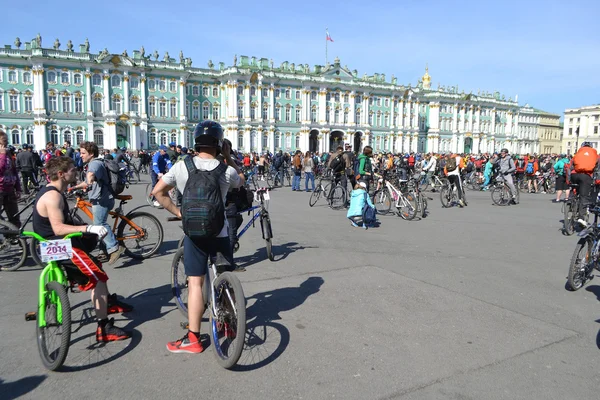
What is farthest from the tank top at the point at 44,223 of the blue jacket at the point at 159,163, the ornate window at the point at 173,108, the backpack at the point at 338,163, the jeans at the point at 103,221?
the ornate window at the point at 173,108

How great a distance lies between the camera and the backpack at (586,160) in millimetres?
8750

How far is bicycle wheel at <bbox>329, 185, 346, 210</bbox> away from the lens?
13016 millimetres

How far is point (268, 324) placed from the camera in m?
4.31

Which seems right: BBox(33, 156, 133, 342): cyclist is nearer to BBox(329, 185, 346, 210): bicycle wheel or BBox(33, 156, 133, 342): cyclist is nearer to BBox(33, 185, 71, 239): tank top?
BBox(33, 185, 71, 239): tank top

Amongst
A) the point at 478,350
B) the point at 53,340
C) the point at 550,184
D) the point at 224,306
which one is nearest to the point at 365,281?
the point at 478,350

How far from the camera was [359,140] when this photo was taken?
72562mm

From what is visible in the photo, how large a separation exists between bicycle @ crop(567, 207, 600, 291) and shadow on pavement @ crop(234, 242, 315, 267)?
3.95 m

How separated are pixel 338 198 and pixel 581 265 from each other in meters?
7.96

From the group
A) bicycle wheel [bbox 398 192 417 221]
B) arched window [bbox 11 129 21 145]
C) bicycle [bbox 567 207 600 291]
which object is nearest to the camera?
bicycle [bbox 567 207 600 291]

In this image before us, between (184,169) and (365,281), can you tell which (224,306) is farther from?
(365,281)

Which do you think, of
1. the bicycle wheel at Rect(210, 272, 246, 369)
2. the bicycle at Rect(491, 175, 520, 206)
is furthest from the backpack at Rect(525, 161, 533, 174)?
the bicycle wheel at Rect(210, 272, 246, 369)

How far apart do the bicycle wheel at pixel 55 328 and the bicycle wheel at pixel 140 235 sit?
3381 mm

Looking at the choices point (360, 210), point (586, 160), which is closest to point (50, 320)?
point (360, 210)

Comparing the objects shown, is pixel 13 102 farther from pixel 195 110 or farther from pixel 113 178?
pixel 113 178
